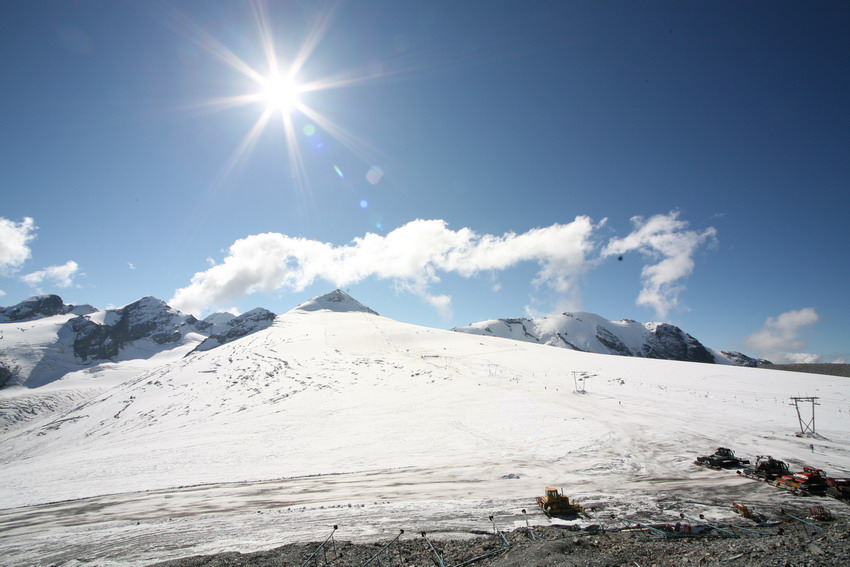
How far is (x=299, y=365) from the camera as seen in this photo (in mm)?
52406

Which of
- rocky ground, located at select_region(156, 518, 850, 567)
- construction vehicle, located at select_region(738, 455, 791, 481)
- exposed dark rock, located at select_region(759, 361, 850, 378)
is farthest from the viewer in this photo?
exposed dark rock, located at select_region(759, 361, 850, 378)

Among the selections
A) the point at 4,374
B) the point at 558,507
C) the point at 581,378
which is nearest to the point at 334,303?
the point at 4,374

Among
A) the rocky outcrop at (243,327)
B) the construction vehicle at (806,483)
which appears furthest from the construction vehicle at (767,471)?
the rocky outcrop at (243,327)

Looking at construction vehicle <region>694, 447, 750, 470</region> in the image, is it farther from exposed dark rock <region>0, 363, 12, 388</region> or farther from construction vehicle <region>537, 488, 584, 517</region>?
exposed dark rock <region>0, 363, 12, 388</region>

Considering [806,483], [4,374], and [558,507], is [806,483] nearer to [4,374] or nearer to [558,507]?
[558,507]

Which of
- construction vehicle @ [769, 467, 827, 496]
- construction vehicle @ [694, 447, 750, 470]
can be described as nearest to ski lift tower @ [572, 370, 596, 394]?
construction vehicle @ [694, 447, 750, 470]

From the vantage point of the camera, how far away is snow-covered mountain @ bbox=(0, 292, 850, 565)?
627 inches

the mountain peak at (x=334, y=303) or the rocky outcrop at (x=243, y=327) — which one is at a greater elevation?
the mountain peak at (x=334, y=303)

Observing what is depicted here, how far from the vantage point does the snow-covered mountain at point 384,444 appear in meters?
15.9

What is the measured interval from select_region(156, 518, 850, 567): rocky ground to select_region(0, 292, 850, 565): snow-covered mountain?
1.48 meters

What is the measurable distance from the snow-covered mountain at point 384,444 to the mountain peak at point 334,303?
335ft

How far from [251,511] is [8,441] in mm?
54714

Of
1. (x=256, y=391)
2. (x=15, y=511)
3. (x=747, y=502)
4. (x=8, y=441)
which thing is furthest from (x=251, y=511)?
(x=8, y=441)

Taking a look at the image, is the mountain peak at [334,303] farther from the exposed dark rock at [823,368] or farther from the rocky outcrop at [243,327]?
the exposed dark rock at [823,368]
